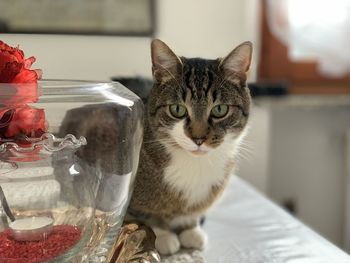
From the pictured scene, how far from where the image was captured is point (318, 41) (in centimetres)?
160

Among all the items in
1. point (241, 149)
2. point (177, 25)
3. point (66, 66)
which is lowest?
point (241, 149)

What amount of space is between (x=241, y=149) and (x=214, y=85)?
183 mm

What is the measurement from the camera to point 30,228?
0.61 m

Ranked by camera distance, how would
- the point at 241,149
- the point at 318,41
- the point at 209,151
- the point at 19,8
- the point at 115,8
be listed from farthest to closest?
the point at 318,41, the point at 115,8, the point at 19,8, the point at 241,149, the point at 209,151

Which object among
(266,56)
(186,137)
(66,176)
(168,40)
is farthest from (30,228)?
(266,56)

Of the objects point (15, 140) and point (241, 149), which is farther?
point (241, 149)

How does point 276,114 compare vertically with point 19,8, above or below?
below

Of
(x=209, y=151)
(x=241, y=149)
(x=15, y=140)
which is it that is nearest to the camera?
(x=15, y=140)

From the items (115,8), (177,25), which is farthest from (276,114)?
(115,8)

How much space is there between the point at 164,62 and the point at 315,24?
98 centimetres

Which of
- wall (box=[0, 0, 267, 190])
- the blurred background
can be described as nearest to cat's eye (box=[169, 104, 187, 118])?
the blurred background

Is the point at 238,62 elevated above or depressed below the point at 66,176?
above

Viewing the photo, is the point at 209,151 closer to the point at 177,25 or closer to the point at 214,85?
the point at 214,85

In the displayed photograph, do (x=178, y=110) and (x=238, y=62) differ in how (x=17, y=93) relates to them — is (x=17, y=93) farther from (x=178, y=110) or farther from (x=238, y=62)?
(x=238, y=62)
